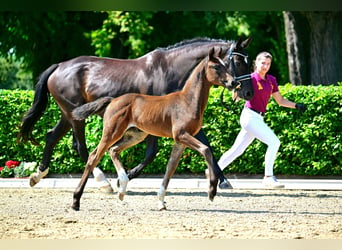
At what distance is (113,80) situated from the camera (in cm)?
1016

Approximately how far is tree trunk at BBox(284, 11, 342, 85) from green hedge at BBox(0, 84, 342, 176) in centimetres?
324

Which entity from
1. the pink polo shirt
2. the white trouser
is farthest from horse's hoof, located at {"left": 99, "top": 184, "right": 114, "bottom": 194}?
the pink polo shirt

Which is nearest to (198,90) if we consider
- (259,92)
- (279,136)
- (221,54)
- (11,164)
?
(221,54)

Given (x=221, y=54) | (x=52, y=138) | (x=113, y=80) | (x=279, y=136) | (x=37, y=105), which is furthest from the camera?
(x=279, y=136)

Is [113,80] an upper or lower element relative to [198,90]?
upper

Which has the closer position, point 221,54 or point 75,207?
point 75,207

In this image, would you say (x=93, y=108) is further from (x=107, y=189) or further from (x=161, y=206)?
(x=107, y=189)

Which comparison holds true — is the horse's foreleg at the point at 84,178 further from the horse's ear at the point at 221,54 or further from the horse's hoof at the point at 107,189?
the horse's ear at the point at 221,54

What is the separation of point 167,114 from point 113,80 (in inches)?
94.9

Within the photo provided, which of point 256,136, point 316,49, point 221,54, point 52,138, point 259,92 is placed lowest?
point 52,138

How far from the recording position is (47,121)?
12.4m

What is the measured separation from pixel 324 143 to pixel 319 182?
2.51ft

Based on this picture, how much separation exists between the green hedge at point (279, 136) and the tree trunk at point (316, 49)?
3.24 metres

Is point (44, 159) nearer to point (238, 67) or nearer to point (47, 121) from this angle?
point (47, 121)
